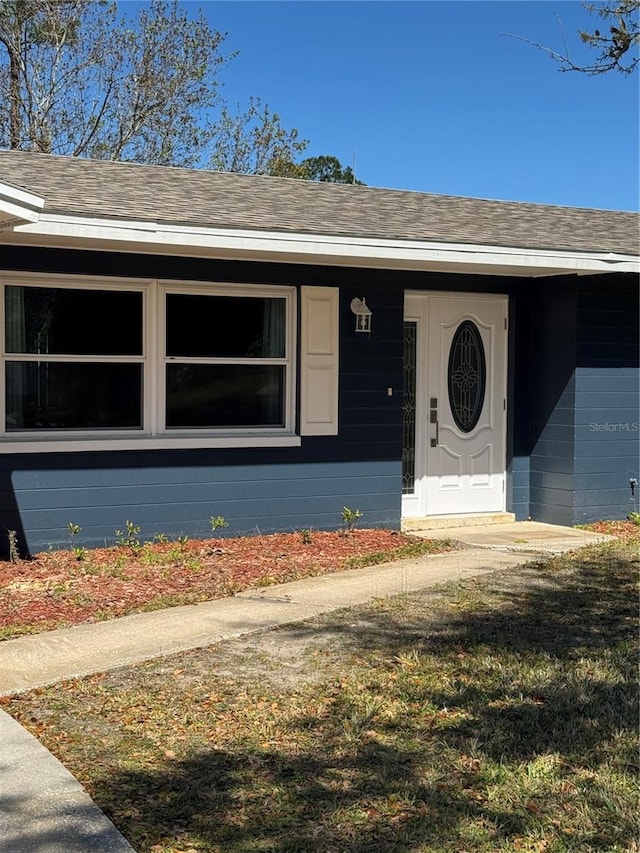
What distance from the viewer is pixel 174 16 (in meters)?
24.2

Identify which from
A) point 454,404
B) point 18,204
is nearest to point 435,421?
point 454,404

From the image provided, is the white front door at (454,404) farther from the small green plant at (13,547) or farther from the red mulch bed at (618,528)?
the small green plant at (13,547)

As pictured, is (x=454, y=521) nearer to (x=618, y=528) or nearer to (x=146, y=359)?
(x=618, y=528)

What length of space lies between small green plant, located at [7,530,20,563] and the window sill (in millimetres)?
691

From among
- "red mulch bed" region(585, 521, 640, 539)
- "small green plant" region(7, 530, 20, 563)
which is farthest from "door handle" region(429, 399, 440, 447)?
"small green plant" region(7, 530, 20, 563)

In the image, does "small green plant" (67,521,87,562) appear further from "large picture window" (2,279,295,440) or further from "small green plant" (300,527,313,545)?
"small green plant" (300,527,313,545)

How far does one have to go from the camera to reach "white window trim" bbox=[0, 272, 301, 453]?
884 cm

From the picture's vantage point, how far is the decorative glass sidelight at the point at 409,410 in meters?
10.8

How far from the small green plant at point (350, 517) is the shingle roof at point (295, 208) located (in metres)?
2.66

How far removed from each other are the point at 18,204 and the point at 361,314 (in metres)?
3.88

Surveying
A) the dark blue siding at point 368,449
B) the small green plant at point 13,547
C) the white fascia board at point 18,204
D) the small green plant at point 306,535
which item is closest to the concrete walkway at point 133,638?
the dark blue siding at point 368,449

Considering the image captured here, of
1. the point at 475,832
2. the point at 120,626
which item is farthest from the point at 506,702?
the point at 120,626

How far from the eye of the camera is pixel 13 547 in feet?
28.1

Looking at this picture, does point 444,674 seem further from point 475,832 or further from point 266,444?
point 266,444
